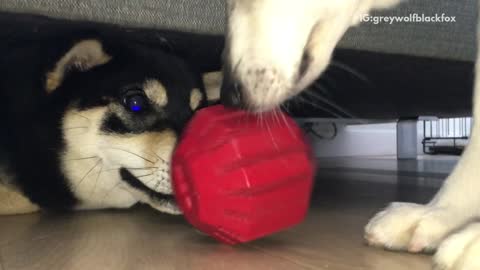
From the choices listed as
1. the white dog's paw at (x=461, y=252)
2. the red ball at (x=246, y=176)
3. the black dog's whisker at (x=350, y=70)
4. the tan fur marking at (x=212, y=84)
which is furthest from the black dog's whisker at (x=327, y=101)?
the white dog's paw at (x=461, y=252)

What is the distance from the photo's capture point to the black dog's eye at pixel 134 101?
1420 millimetres

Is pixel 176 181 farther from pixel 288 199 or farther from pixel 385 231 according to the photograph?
pixel 385 231

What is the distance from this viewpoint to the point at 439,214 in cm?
94

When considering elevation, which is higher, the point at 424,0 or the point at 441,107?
the point at 424,0

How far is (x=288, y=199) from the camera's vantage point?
1072mm

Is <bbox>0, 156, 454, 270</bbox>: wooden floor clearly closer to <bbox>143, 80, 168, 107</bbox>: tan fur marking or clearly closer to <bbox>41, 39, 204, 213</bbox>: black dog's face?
<bbox>41, 39, 204, 213</bbox>: black dog's face

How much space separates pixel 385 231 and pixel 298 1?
40 centimetres

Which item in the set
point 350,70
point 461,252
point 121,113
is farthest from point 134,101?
point 461,252

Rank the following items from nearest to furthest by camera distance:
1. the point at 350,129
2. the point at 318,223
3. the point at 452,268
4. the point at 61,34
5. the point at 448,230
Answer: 1. the point at 452,268
2. the point at 448,230
3. the point at 318,223
4. the point at 61,34
5. the point at 350,129

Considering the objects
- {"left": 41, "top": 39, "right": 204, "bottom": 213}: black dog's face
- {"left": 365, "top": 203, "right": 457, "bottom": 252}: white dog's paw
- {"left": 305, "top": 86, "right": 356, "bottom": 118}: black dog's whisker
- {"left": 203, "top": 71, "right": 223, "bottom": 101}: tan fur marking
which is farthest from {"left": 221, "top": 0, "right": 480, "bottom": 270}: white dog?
{"left": 203, "top": 71, "right": 223, "bottom": 101}: tan fur marking

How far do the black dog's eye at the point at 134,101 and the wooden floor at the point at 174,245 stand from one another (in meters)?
0.27

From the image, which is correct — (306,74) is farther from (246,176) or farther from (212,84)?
(212,84)

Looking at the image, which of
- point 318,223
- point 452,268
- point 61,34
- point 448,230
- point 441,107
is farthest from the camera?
point 441,107

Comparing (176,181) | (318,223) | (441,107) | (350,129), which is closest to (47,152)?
(176,181)
